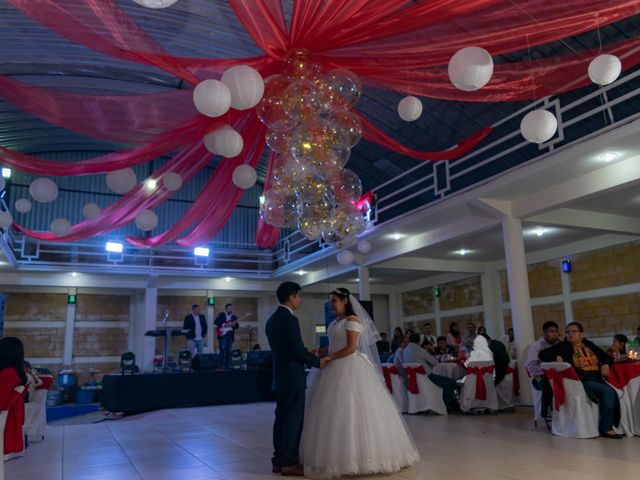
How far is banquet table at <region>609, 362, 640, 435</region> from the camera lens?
5.25 meters

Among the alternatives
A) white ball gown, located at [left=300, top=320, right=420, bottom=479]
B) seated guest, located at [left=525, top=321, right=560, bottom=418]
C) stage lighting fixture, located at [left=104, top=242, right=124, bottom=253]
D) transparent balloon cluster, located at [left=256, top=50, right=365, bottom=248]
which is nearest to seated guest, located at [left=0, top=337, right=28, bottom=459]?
white ball gown, located at [left=300, top=320, right=420, bottom=479]

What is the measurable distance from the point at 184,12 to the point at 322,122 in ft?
18.5

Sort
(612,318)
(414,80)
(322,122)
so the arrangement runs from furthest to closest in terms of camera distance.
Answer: (612,318)
(414,80)
(322,122)

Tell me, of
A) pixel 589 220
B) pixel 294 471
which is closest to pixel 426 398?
pixel 589 220

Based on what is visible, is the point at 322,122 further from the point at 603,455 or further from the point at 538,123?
the point at 603,455

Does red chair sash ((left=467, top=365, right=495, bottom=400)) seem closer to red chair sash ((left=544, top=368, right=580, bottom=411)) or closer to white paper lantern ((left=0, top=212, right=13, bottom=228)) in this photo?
red chair sash ((left=544, top=368, right=580, bottom=411))

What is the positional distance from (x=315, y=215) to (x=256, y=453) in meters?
2.16

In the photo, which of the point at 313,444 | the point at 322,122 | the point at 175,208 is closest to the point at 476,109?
the point at 322,122

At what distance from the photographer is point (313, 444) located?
148 inches

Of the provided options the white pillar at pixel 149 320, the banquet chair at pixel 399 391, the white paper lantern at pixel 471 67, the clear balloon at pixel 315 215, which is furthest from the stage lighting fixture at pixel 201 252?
the white paper lantern at pixel 471 67

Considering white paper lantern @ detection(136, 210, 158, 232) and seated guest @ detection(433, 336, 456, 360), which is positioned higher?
white paper lantern @ detection(136, 210, 158, 232)

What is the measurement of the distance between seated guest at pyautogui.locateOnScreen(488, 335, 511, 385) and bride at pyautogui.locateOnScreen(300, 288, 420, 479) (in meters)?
3.98

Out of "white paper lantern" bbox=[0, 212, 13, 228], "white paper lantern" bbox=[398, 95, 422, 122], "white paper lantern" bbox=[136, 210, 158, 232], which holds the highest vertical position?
"white paper lantern" bbox=[398, 95, 422, 122]

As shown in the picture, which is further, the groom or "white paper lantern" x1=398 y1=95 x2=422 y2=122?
"white paper lantern" x1=398 y1=95 x2=422 y2=122
